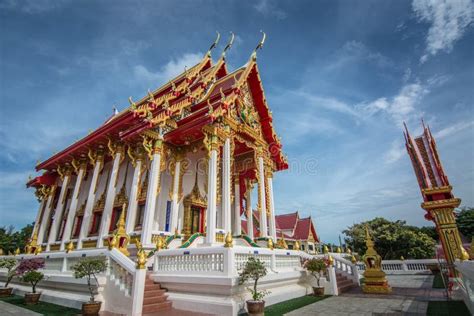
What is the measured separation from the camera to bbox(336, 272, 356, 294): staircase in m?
8.46

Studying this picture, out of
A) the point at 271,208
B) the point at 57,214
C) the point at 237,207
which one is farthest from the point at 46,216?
the point at 271,208

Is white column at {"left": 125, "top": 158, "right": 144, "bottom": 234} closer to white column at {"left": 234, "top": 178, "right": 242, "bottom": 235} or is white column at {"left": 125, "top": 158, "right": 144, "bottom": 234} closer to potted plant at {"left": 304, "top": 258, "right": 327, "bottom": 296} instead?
white column at {"left": 234, "top": 178, "right": 242, "bottom": 235}

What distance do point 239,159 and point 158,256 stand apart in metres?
6.36

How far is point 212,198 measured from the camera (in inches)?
302

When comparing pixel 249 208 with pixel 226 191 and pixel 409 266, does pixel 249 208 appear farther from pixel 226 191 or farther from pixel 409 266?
pixel 409 266

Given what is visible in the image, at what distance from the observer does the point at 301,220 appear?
2823 centimetres

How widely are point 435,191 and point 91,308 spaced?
30.1 ft

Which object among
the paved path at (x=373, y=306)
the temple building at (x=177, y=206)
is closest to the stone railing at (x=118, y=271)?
the temple building at (x=177, y=206)

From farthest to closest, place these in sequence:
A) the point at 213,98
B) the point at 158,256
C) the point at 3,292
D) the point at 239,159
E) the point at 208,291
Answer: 1. the point at 239,159
2. the point at 213,98
3. the point at 3,292
4. the point at 158,256
5. the point at 208,291

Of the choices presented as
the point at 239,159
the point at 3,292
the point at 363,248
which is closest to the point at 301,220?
the point at 363,248

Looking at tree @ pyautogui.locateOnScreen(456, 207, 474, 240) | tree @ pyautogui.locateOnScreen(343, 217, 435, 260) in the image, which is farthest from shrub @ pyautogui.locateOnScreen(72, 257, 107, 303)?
tree @ pyautogui.locateOnScreen(456, 207, 474, 240)

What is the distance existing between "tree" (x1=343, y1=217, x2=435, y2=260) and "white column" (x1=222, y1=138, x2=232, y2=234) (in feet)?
54.9

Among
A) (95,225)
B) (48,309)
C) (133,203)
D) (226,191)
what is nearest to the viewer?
(48,309)

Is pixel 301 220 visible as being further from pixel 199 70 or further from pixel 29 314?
pixel 29 314
